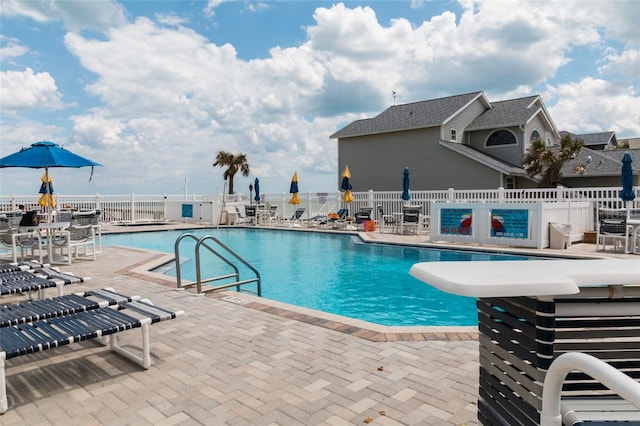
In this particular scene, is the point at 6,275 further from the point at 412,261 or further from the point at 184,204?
the point at 184,204

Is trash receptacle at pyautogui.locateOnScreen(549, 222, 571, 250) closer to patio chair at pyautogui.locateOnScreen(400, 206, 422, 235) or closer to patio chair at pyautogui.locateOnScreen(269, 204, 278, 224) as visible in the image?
patio chair at pyautogui.locateOnScreen(400, 206, 422, 235)

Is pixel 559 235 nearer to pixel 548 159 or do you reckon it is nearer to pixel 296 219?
pixel 548 159

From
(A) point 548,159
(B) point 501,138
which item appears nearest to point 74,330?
(A) point 548,159

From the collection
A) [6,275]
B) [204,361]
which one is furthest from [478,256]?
[6,275]

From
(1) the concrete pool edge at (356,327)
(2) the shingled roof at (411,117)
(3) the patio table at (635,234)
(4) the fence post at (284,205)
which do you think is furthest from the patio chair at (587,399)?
(2) the shingled roof at (411,117)

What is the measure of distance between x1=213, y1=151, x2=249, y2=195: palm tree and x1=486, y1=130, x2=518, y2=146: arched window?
1804cm

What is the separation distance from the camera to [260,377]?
11.0 ft

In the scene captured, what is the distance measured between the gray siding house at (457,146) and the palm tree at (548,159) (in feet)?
2.03

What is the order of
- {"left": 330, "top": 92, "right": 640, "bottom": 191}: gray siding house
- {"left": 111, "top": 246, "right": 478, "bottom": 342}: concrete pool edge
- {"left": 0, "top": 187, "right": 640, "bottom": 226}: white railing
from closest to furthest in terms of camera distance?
{"left": 111, "top": 246, "right": 478, "bottom": 342}: concrete pool edge < {"left": 0, "top": 187, "right": 640, "bottom": 226}: white railing < {"left": 330, "top": 92, "right": 640, "bottom": 191}: gray siding house

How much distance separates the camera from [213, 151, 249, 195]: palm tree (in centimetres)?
3291

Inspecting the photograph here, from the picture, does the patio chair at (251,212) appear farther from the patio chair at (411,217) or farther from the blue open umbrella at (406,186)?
the patio chair at (411,217)

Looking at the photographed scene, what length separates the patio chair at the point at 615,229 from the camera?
10484mm

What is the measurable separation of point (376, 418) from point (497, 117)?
22.1 m

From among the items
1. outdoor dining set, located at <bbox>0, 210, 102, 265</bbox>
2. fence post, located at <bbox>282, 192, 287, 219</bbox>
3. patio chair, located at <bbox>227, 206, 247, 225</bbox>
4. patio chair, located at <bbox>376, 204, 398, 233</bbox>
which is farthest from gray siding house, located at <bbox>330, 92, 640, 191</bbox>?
outdoor dining set, located at <bbox>0, 210, 102, 265</bbox>
